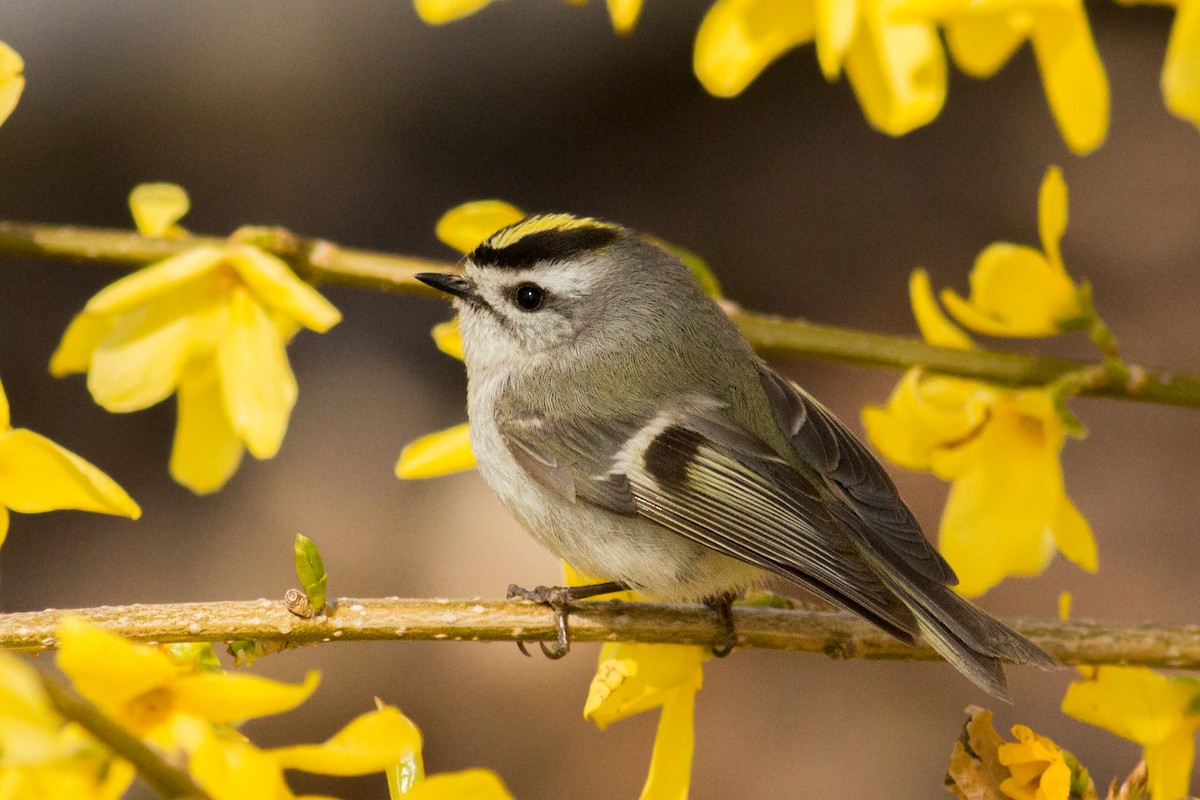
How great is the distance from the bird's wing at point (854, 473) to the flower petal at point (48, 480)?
834mm

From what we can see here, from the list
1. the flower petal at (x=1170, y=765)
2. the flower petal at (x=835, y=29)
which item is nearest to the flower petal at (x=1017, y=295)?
the flower petal at (x=1170, y=765)

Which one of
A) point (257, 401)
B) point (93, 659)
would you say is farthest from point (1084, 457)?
point (93, 659)

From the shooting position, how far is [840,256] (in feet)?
11.4

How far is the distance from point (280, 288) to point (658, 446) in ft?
1.90

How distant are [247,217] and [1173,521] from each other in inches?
89.4

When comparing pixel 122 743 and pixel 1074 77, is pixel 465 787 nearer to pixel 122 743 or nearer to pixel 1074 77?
pixel 122 743

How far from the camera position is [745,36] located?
35.8 inches

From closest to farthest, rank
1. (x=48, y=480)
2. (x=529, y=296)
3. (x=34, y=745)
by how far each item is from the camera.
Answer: (x=34, y=745) < (x=48, y=480) < (x=529, y=296)

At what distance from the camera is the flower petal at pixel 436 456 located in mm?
1332

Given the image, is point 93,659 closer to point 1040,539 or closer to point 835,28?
point 835,28

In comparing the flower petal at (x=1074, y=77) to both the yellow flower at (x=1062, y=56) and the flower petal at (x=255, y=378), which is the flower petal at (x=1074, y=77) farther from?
the flower petal at (x=255, y=378)

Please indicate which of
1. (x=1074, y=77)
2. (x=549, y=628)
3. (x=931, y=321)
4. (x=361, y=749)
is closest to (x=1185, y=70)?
(x=1074, y=77)

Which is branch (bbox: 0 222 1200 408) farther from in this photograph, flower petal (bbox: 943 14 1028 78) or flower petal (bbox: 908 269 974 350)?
flower petal (bbox: 943 14 1028 78)

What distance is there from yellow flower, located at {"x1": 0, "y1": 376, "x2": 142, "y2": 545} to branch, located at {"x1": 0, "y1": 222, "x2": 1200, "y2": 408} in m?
0.30
